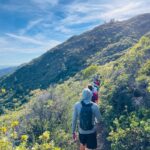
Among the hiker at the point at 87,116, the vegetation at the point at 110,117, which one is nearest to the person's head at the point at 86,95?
the hiker at the point at 87,116

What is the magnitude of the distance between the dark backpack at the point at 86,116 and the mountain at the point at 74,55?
172 feet

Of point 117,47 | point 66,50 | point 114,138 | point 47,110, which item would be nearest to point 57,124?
point 47,110

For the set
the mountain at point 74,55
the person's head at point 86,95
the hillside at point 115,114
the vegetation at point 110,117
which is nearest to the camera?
the person's head at point 86,95

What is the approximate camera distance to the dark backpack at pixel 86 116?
27.3 ft

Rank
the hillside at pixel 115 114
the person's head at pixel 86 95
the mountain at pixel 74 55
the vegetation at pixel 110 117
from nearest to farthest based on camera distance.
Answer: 1. the person's head at pixel 86 95
2. the vegetation at pixel 110 117
3. the hillside at pixel 115 114
4. the mountain at pixel 74 55

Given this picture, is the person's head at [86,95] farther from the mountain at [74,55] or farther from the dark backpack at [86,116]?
the mountain at [74,55]

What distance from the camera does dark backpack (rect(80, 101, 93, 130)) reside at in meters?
8.31

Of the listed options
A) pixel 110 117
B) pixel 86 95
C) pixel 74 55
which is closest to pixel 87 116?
pixel 86 95

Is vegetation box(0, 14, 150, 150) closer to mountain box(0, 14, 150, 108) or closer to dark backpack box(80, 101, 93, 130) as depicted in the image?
dark backpack box(80, 101, 93, 130)

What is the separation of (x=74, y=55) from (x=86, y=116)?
6901 cm

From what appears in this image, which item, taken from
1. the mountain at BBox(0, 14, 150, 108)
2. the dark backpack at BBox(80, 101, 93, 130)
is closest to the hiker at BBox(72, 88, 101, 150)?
the dark backpack at BBox(80, 101, 93, 130)

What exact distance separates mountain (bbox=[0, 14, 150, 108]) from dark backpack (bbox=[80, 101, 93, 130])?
5229cm

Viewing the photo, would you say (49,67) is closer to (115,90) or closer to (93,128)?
(115,90)

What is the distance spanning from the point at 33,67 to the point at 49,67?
9167 mm
